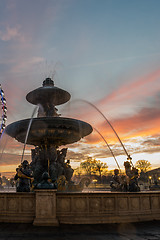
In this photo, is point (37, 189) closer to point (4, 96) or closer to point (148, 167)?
point (4, 96)

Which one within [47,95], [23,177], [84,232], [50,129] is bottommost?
[84,232]

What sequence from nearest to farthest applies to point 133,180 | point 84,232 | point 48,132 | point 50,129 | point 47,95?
point 84,232, point 133,180, point 50,129, point 48,132, point 47,95

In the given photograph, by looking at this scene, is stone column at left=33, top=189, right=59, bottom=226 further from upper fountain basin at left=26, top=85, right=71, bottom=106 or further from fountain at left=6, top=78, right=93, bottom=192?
upper fountain basin at left=26, top=85, right=71, bottom=106

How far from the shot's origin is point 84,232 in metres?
6.23

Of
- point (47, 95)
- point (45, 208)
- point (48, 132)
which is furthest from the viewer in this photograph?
point (47, 95)

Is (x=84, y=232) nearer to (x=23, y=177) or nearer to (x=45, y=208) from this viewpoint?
(x=45, y=208)

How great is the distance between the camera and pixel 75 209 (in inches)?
293

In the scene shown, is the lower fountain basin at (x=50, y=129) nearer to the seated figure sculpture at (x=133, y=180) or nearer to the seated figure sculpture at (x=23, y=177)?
the seated figure sculpture at (x=23, y=177)

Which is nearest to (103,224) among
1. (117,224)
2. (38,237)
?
(117,224)

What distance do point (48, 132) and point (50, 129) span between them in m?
0.31

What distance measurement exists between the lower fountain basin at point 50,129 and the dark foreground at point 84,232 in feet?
22.4

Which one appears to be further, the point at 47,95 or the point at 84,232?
the point at 47,95

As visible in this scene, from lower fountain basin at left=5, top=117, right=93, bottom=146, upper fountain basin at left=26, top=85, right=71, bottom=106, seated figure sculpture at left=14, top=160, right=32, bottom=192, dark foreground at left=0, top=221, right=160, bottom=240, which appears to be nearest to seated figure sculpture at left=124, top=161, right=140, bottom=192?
dark foreground at left=0, top=221, right=160, bottom=240

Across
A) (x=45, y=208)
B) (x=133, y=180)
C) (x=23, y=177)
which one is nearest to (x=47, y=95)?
(x=23, y=177)
